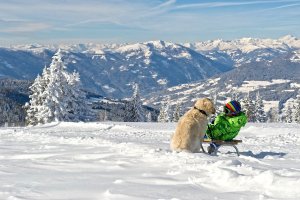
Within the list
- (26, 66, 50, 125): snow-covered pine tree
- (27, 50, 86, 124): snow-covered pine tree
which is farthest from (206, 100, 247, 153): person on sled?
(26, 66, 50, 125): snow-covered pine tree

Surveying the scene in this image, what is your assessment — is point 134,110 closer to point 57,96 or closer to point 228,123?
point 57,96

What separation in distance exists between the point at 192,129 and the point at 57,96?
38705 mm

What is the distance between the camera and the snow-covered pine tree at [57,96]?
4641cm

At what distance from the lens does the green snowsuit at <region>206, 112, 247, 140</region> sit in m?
10.6

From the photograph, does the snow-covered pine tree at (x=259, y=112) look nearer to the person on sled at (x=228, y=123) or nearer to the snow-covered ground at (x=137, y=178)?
the person on sled at (x=228, y=123)

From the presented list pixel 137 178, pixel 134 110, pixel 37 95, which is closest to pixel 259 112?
pixel 134 110

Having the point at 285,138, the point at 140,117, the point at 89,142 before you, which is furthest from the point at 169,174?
the point at 140,117

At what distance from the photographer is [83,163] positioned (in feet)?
25.2

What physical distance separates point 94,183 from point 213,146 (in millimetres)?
5062

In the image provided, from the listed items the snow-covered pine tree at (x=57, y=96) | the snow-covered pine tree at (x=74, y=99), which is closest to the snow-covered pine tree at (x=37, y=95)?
the snow-covered pine tree at (x=57, y=96)

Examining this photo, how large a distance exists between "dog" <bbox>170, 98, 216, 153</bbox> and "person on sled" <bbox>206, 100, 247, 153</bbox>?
41.6 inches

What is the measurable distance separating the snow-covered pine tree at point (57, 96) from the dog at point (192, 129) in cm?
3765

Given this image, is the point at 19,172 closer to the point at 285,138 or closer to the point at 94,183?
the point at 94,183

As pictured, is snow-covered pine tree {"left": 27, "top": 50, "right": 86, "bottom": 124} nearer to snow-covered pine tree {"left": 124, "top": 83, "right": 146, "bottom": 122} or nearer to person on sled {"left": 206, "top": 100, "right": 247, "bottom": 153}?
snow-covered pine tree {"left": 124, "top": 83, "right": 146, "bottom": 122}
